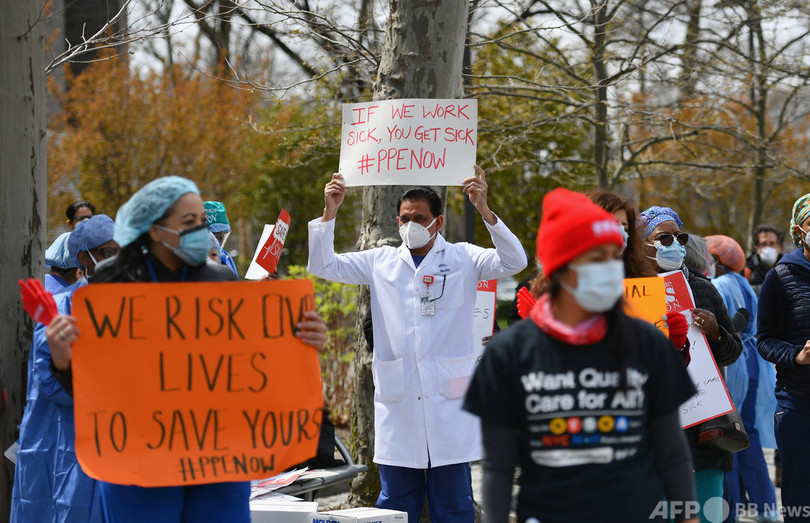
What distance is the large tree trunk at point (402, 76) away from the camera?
6.10 metres

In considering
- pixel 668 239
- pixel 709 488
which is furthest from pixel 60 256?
pixel 709 488

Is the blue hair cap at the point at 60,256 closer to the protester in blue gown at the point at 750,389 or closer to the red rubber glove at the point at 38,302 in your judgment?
the red rubber glove at the point at 38,302

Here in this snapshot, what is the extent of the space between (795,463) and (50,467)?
353 cm

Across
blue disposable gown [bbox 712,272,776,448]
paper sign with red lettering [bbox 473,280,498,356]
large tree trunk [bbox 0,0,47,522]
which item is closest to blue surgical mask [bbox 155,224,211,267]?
large tree trunk [bbox 0,0,47,522]

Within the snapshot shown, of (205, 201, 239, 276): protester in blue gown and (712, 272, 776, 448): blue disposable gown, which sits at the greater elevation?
(205, 201, 239, 276): protester in blue gown

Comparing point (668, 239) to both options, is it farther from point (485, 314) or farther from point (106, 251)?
point (106, 251)

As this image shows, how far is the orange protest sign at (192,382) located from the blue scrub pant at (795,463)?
258 cm

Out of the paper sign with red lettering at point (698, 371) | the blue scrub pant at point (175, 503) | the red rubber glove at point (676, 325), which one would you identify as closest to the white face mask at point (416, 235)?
the paper sign with red lettering at point (698, 371)

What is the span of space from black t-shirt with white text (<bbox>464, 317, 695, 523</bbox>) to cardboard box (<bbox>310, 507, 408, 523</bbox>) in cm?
219

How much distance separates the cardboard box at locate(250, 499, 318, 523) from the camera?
187 inches

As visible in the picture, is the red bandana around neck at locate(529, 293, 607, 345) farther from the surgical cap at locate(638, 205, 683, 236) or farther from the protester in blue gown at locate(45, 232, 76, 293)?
the protester in blue gown at locate(45, 232, 76, 293)

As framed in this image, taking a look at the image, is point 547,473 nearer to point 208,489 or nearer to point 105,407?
point 208,489

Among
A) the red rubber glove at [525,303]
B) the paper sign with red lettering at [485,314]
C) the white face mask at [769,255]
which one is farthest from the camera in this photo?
the white face mask at [769,255]

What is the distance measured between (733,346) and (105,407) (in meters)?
3.07
